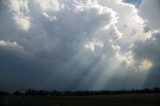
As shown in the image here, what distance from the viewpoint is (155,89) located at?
16350 centimetres

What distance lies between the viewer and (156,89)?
162 meters

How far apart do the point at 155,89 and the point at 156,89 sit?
3.41ft
